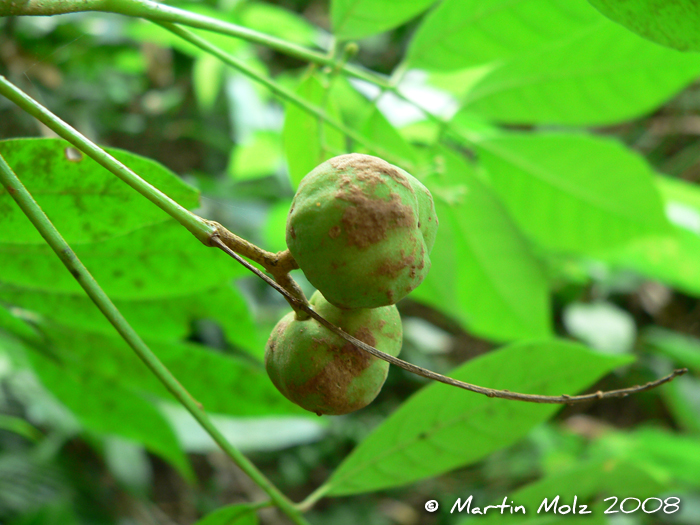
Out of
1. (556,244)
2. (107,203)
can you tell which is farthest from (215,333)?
(107,203)

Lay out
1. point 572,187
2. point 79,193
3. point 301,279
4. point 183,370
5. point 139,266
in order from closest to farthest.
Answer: point 79,193, point 139,266, point 183,370, point 572,187, point 301,279

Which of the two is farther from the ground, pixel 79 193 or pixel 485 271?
pixel 79 193

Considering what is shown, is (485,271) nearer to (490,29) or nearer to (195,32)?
Answer: (490,29)

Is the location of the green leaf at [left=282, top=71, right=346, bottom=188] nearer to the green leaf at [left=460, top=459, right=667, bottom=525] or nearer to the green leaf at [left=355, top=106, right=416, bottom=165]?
the green leaf at [left=355, top=106, right=416, bottom=165]

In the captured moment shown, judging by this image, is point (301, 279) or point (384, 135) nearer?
point (384, 135)

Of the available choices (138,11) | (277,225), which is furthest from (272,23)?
(138,11)

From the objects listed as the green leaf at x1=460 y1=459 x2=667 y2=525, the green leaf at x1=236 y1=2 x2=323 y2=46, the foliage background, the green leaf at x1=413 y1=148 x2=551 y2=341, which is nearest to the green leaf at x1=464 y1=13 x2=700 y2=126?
the foliage background

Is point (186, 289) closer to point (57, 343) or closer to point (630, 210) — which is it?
point (57, 343)
